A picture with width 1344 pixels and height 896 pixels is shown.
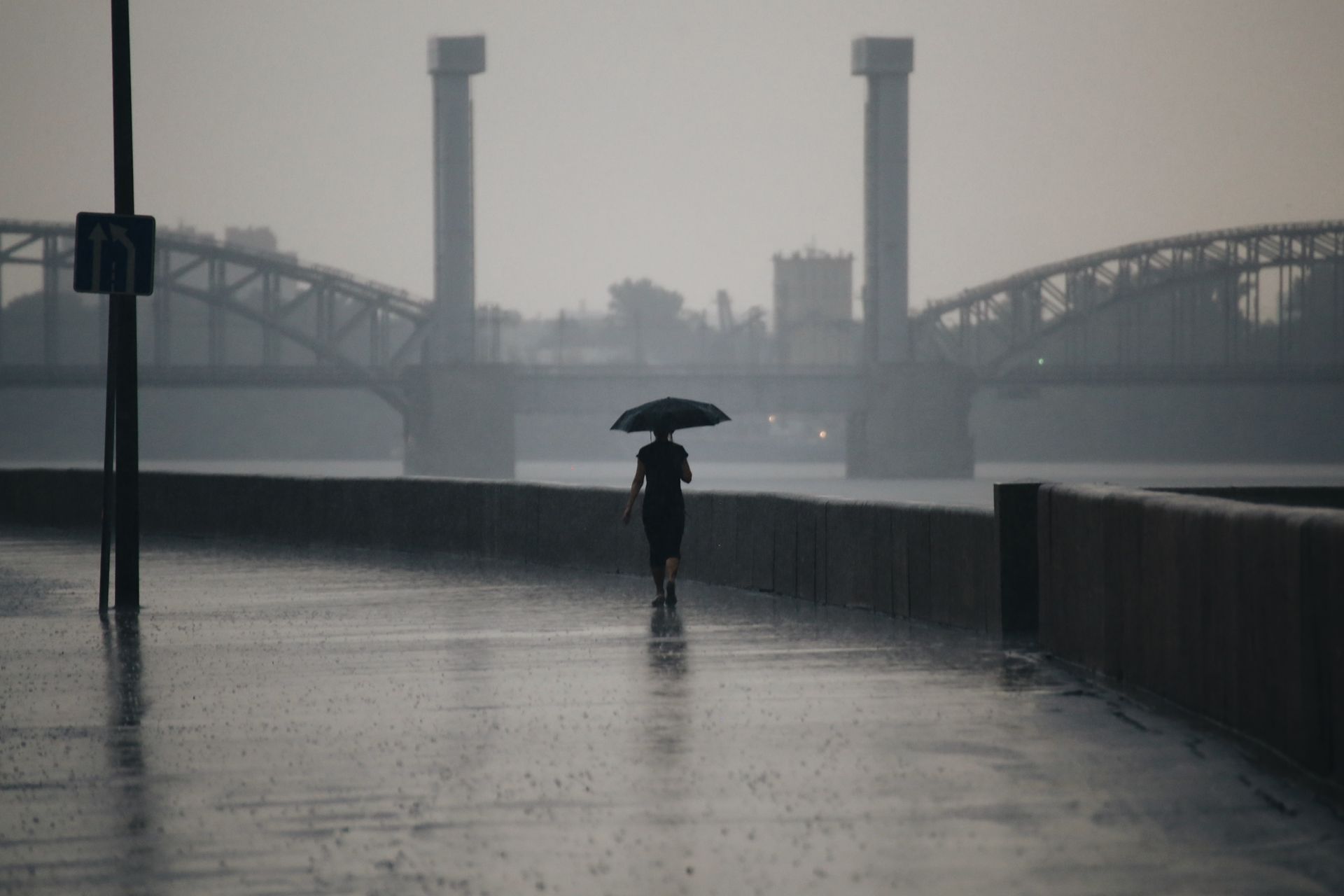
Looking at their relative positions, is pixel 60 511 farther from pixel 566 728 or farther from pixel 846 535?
pixel 566 728

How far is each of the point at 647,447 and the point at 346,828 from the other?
9.10 metres

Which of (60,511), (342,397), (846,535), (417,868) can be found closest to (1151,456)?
(342,397)

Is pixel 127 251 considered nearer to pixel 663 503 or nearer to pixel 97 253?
pixel 97 253

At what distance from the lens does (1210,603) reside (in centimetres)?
910

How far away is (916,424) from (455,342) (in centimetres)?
2758

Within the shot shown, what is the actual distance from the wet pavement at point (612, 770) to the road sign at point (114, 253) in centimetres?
273

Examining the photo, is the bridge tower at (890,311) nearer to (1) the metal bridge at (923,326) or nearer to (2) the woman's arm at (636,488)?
(1) the metal bridge at (923,326)

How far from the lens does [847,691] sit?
410 inches

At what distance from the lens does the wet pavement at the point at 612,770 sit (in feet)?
20.3

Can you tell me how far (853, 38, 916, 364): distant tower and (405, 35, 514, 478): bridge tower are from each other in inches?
890

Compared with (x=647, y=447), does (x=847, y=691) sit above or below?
below

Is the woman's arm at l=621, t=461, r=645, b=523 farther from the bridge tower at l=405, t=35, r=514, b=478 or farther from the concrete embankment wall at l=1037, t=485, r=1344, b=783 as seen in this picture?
the bridge tower at l=405, t=35, r=514, b=478

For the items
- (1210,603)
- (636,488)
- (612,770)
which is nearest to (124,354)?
(636,488)

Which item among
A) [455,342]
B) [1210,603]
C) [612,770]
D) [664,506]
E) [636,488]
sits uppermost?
[455,342]
